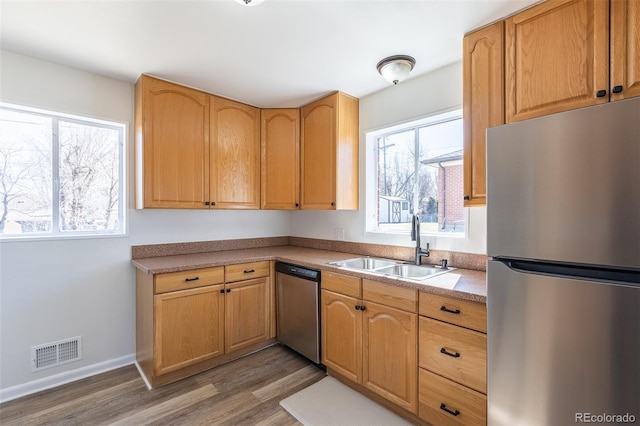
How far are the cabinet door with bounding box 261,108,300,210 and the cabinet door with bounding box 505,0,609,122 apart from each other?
1.96 metres

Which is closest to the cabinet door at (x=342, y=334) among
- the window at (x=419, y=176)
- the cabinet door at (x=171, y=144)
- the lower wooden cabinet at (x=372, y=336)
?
the lower wooden cabinet at (x=372, y=336)

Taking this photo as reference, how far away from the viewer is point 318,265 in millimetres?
2357

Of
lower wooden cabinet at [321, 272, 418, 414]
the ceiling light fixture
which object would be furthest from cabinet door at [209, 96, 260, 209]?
the ceiling light fixture

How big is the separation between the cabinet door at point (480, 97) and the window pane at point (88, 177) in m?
2.75

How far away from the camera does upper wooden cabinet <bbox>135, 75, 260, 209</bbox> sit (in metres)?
2.39

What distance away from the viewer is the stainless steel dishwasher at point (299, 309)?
2.41 metres

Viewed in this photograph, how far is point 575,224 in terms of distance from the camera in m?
1.11

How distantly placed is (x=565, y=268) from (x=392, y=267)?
1.29 m

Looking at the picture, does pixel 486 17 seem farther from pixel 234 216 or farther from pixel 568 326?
pixel 234 216

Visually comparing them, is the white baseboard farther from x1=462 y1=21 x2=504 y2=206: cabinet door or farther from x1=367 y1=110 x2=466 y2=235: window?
x1=462 y1=21 x2=504 y2=206: cabinet door

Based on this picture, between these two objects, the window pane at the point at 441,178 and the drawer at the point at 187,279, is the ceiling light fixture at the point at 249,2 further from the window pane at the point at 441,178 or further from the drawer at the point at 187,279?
the drawer at the point at 187,279

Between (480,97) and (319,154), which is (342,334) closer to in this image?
(319,154)

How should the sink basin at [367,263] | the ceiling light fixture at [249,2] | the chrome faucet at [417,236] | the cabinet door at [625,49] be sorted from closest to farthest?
the cabinet door at [625,49] < the ceiling light fixture at [249,2] < the chrome faucet at [417,236] < the sink basin at [367,263]

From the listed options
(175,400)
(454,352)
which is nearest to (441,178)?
(454,352)
